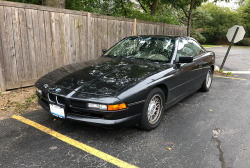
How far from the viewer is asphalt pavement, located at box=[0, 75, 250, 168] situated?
2.46 metres

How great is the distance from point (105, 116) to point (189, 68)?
226 cm

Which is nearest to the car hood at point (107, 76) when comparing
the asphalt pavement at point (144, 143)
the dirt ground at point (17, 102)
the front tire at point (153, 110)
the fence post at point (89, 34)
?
the front tire at point (153, 110)

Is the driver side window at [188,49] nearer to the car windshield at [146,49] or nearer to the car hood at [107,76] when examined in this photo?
the car windshield at [146,49]

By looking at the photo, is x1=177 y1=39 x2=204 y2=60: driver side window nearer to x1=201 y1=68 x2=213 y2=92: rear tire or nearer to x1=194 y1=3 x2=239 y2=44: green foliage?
x1=201 y1=68 x2=213 y2=92: rear tire

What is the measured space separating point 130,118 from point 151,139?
19.7 inches

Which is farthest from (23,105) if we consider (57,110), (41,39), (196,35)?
(196,35)

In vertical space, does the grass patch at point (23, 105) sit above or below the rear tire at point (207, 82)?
below

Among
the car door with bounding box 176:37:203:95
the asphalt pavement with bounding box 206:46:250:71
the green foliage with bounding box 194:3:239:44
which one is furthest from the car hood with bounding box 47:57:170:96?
the green foliage with bounding box 194:3:239:44

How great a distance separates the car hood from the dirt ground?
140 cm

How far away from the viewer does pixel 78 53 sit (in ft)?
20.1

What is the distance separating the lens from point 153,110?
3.23m

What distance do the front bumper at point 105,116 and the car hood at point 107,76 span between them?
0.25 metres

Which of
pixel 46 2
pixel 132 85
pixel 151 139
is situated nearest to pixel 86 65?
pixel 132 85

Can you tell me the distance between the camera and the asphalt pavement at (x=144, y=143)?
246cm
